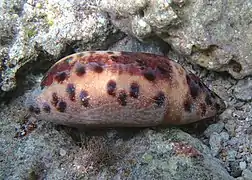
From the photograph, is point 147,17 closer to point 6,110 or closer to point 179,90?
point 179,90

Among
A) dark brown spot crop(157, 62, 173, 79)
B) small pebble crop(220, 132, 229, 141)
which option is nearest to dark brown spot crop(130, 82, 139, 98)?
dark brown spot crop(157, 62, 173, 79)

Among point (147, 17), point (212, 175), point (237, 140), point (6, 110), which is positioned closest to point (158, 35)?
point (147, 17)

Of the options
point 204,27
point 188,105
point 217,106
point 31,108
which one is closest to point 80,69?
point 31,108

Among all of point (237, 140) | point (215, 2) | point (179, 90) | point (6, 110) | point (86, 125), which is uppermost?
point (215, 2)

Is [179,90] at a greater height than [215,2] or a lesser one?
lesser

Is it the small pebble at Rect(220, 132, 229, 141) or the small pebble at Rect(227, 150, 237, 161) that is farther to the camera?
the small pebble at Rect(220, 132, 229, 141)

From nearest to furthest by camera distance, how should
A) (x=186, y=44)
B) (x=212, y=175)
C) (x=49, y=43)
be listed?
(x=212, y=175) → (x=186, y=44) → (x=49, y=43)

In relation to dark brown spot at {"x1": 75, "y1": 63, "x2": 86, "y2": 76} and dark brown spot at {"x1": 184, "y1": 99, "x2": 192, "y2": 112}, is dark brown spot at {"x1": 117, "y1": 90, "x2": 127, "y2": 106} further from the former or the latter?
dark brown spot at {"x1": 184, "y1": 99, "x2": 192, "y2": 112}

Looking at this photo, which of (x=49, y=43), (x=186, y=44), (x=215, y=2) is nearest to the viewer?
(x=215, y=2)
